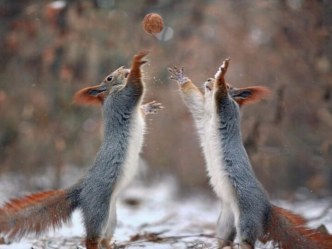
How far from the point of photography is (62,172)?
38.5 ft

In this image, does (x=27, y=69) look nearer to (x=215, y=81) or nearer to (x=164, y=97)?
(x=164, y=97)

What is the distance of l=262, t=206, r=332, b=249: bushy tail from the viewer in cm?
537

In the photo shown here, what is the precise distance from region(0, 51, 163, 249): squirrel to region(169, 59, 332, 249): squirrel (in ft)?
2.12

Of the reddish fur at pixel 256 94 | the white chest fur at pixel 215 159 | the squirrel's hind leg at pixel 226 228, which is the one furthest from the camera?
the reddish fur at pixel 256 94

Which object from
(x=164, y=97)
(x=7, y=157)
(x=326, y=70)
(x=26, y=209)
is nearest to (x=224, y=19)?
(x=164, y=97)

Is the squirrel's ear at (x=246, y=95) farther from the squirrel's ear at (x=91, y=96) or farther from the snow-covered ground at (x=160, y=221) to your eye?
the snow-covered ground at (x=160, y=221)

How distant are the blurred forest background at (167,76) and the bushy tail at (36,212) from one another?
339cm

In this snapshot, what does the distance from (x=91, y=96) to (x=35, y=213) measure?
1.21 meters

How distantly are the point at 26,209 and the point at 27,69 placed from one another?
5.57 meters

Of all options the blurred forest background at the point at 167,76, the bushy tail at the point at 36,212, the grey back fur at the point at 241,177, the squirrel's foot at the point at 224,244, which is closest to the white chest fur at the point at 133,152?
the bushy tail at the point at 36,212

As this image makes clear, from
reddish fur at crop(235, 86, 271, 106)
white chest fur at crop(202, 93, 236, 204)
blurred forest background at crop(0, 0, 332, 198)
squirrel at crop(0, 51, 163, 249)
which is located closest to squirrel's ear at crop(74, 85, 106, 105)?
squirrel at crop(0, 51, 163, 249)

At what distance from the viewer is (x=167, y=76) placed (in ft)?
33.4

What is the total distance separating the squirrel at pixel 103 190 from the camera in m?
5.36

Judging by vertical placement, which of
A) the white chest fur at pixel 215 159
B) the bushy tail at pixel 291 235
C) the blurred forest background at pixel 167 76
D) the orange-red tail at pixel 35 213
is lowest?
the bushy tail at pixel 291 235
